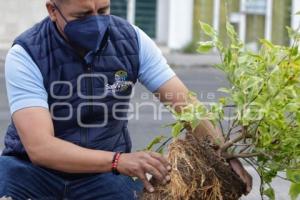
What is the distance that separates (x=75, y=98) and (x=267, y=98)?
2.99 ft

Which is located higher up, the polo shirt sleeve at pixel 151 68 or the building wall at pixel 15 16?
the polo shirt sleeve at pixel 151 68

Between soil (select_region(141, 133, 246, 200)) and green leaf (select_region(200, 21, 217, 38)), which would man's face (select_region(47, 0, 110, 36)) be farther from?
soil (select_region(141, 133, 246, 200))

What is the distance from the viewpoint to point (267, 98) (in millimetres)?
2949

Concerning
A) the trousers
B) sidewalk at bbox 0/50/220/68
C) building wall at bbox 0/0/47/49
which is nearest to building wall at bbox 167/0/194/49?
sidewalk at bbox 0/50/220/68

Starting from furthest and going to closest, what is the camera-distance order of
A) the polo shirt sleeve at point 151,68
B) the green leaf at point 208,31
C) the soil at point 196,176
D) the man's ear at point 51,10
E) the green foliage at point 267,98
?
the polo shirt sleeve at point 151,68 < the man's ear at point 51,10 < the green leaf at point 208,31 < the soil at point 196,176 < the green foliage at point 267,98

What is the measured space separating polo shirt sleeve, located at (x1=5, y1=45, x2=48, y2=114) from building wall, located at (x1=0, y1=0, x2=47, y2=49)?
641 inches

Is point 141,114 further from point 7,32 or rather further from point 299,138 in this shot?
point 7,32

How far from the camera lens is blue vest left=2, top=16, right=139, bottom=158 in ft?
11.3

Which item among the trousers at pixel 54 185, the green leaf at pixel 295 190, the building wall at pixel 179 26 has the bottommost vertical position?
the building wall at pixel 179 26

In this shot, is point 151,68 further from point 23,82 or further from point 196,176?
point 196,176

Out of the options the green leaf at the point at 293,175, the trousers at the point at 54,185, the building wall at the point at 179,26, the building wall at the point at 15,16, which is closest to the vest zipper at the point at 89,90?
the trousers at the point at 54,185

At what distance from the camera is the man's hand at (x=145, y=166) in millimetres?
3053

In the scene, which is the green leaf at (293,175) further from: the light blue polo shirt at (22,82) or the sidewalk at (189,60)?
the sidewalk at (189,60)

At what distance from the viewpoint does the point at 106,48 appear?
3533 millimetres
